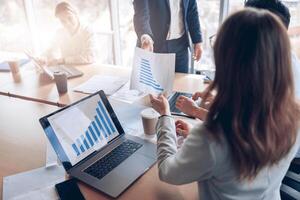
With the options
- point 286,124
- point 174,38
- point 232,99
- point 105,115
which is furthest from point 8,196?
point 174,38

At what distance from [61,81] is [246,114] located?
132cm

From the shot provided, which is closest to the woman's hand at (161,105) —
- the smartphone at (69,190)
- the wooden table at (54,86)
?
the smartphone at (69,190)

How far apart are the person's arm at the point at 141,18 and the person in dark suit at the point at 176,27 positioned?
5 cm

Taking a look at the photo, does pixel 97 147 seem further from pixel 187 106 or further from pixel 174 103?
pixel 174 103

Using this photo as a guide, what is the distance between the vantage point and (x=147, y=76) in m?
1.54

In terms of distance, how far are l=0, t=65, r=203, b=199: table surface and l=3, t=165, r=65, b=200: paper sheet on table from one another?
52 mm

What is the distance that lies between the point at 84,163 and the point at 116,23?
2.81 m

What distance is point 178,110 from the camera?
1477 millimetres

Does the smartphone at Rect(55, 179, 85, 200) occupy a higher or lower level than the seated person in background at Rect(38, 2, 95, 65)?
lower

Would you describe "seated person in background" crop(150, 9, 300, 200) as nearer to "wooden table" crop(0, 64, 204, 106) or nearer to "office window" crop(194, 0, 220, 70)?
"wooden table" crop(0, 64, 204, 106)

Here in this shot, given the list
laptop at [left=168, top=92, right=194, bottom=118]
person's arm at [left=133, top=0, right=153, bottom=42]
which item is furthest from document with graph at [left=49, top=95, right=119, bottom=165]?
person's arm at [left=133, top=0, right=153, bottom=42]

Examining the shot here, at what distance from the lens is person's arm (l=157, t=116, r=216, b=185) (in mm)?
732

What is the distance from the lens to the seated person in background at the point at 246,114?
672mm

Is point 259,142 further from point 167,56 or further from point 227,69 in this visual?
point 167,56
